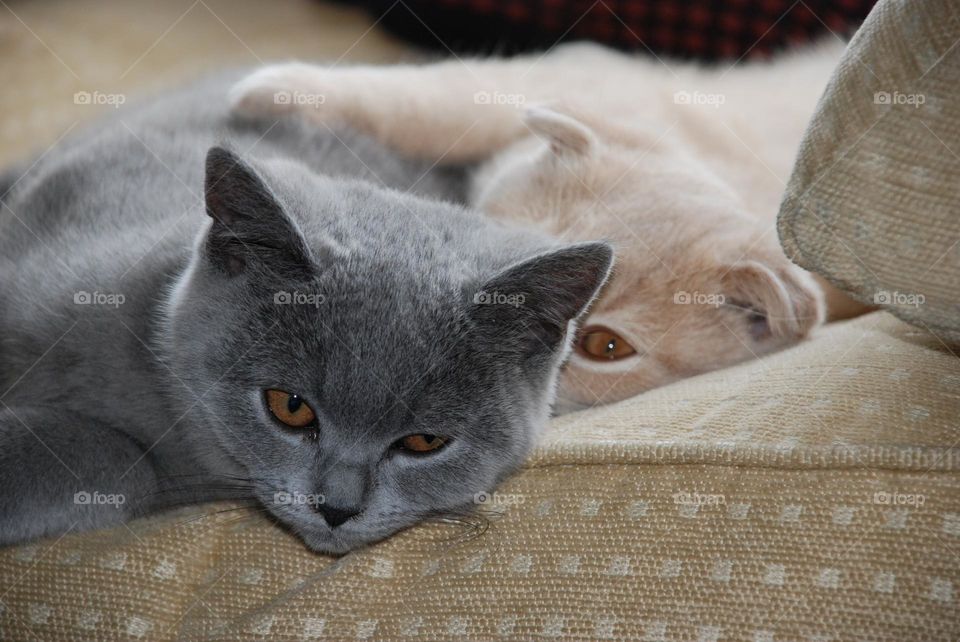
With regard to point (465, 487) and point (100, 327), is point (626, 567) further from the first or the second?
point (100, 327)

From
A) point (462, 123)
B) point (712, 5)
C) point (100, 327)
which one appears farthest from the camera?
point (712, 5)

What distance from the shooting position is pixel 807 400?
1.08 metres

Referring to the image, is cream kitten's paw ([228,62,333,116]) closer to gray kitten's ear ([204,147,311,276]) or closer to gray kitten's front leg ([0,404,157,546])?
gray kitten's ear ([204,147,311,276])

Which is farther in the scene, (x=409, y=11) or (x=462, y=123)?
(x=409, y=11)

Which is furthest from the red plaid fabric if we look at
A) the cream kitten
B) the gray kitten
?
the gray kitten

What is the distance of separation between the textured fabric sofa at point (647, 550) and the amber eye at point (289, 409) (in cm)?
14

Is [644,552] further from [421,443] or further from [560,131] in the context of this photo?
[560,131]

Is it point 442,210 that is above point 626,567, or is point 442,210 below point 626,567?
above

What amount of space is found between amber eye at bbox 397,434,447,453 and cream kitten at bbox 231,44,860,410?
1.18ft

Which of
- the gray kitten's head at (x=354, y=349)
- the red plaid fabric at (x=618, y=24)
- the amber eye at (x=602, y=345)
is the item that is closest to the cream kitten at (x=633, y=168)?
the amber eye at (x=602, y=345)

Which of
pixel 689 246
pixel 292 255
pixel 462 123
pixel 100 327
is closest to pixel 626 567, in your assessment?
pixel 292 255

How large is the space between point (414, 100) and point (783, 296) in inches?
34.5

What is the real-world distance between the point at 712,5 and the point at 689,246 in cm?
118

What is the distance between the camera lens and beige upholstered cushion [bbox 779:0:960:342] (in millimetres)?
932
